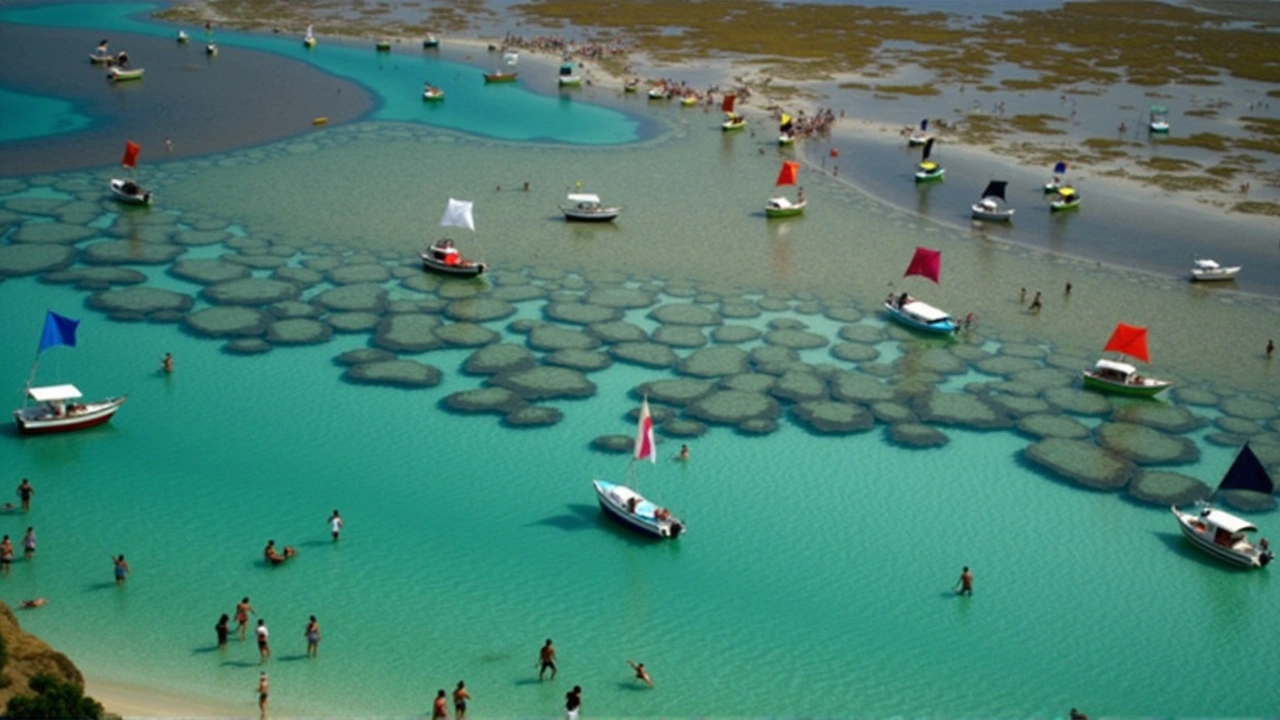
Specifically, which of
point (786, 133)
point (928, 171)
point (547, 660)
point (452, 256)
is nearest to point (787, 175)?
point (928, 171)

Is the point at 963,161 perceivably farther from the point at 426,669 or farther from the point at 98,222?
the point at 426,669

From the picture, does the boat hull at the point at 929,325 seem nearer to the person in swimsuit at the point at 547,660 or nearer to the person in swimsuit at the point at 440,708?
the person in swimsuit at the point at 547,660

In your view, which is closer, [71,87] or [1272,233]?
[1272,233]

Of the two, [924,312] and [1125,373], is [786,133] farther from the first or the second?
[1125,373]

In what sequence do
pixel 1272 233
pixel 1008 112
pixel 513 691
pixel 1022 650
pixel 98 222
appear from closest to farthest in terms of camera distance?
pixel 513 691
pixel 1022 650
pixel 98 222
pixel 1272 233
pixel 1008 112

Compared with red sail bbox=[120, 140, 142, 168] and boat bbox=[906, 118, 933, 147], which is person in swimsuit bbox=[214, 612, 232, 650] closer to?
red sail bbox=[120, 140, 142, 168]

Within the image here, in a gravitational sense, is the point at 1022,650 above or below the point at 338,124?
below

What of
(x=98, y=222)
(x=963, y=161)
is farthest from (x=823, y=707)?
(x=963, y=161)

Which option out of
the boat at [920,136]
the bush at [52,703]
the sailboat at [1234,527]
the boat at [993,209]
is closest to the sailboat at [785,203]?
the boat at [993,209]
